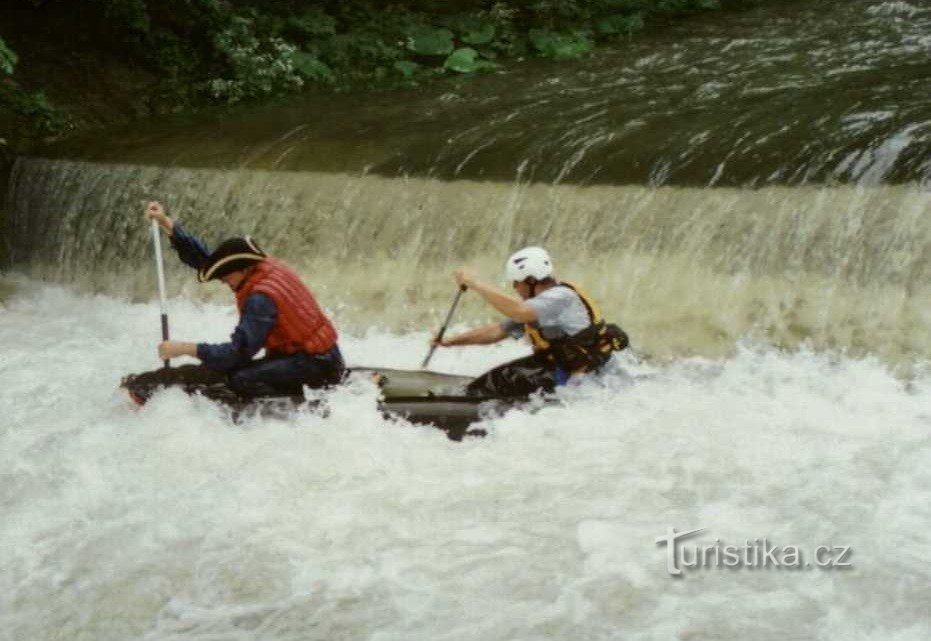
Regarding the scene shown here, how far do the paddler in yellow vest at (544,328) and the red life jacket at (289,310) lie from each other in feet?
2.73

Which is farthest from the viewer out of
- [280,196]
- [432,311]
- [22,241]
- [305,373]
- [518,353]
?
[22,241]

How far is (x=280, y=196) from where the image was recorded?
9.56m

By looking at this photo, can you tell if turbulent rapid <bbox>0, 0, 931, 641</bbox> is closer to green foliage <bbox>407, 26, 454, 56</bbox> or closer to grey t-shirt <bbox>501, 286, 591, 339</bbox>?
grey t-shirt <bbox>501, 286, 591, 339</bbox>

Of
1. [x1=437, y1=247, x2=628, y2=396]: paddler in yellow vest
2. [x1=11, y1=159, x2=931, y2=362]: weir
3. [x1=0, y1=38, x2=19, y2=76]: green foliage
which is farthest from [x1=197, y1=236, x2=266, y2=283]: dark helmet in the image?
[x1=0, y1=38, x2=19, y2=76]: green foliage

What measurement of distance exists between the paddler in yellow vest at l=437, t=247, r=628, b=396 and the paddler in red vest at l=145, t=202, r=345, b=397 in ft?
2.81

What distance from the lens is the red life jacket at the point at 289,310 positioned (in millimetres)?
5676

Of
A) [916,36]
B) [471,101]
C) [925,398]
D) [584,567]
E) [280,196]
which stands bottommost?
[584,567]

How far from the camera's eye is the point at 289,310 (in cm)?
576

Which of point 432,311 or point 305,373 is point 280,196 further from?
point 305,373

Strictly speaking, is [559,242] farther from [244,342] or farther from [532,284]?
[244,342]

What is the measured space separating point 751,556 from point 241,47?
10.7 meters

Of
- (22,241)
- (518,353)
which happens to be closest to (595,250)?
(518,353)

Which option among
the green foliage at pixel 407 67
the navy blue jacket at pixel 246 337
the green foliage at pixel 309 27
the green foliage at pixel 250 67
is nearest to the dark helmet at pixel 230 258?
the navy blue jacket at pixel 246 337

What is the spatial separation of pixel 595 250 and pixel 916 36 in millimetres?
6406
